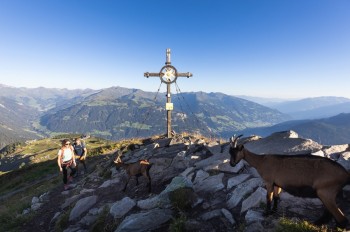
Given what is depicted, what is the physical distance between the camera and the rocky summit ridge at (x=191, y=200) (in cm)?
964

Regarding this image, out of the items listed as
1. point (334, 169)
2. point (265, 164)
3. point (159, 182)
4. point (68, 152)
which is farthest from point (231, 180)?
point (68, 152)

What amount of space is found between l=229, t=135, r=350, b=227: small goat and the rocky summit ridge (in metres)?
0.99

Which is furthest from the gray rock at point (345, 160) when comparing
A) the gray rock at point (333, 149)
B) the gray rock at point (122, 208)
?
the gray rock at point (122, 208)

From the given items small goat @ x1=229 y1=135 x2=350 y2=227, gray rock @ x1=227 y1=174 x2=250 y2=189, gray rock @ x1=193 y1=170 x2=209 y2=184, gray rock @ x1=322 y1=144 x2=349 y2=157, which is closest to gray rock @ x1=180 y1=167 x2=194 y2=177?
gray rock @ x1=193 y1=170 x2=209 y2=184

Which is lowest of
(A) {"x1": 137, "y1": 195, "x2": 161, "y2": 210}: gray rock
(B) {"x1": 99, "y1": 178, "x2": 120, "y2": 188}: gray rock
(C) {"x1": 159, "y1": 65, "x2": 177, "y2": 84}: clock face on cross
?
(B) {"x1": 99, "y1": 178, "x2": 120, "y2": 188}: gray rock

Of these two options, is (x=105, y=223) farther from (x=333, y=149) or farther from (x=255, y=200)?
(x=333, y=149)

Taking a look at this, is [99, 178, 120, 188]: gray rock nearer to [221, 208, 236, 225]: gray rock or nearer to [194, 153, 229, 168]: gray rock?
[194, 153, 229, 168]: gray rock

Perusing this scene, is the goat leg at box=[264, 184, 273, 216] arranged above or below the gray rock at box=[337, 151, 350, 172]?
below

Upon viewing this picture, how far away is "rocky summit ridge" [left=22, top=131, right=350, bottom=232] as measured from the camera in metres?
9.64

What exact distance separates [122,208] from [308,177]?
26.6 ft

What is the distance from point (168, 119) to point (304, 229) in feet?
64.9

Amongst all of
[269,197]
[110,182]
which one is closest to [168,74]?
[110,182]

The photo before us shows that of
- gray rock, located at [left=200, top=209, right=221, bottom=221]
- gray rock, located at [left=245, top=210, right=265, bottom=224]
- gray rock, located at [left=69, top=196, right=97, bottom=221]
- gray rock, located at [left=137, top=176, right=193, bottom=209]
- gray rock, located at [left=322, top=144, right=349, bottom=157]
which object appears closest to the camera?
gray rock, located at [left=245, top=210, right=265, bottom=224]

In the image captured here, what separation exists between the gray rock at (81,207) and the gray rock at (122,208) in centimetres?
281
